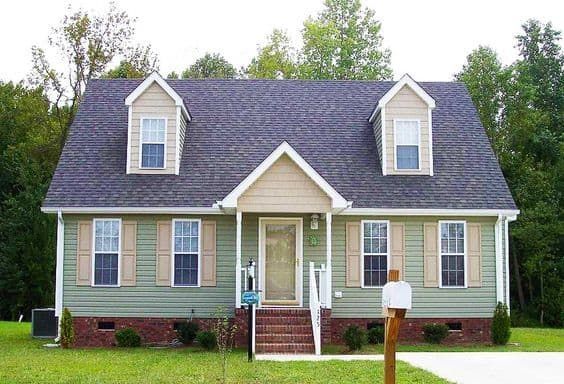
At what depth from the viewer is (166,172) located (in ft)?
69.6

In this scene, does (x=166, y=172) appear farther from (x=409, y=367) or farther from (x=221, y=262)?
(x=409, y=367)

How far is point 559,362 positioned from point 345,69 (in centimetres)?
2712

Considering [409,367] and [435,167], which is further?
[435,167]

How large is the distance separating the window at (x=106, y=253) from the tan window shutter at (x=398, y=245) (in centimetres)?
701

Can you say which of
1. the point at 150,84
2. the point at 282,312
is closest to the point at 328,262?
the point at 282,312

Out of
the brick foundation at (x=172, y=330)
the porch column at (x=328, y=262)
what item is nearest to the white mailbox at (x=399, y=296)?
the porch column at (x=328, y=262)

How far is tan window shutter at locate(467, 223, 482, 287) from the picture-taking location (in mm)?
20781

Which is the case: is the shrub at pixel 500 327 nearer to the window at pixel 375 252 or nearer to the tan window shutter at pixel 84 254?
the window at pixel 375 252

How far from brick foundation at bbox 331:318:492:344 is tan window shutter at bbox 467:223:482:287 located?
1022 millimetres

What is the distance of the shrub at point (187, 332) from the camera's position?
19.6 m

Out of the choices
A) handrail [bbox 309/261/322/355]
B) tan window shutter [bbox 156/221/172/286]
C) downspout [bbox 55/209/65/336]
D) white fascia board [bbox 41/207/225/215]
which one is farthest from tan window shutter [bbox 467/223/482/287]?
downspout [bbox 55/209/65/336]

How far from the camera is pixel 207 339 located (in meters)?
18.6

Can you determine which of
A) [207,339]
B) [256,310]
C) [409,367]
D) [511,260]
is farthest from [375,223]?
[511,260]

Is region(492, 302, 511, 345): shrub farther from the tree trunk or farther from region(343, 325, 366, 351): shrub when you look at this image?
the tree trunk
